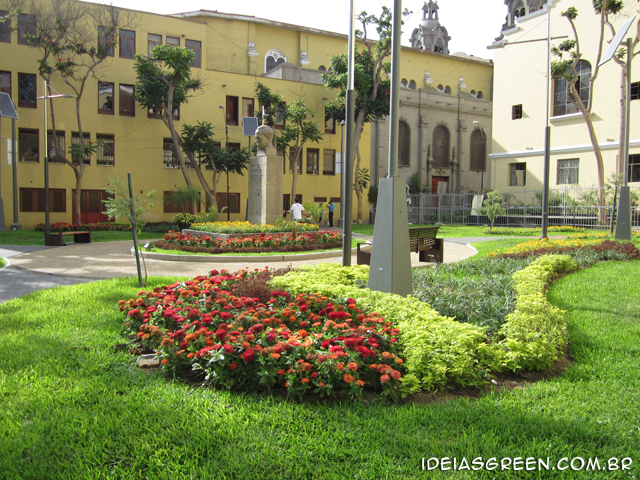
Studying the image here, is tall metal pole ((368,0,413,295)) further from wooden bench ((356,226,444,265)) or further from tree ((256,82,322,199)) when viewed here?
tree ((256,82,322,199))

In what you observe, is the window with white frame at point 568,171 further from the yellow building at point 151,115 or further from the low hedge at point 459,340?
the low hedge at point 459,340

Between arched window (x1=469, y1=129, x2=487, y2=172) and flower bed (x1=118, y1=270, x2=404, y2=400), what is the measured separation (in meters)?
45.0

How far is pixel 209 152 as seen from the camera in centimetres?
2969

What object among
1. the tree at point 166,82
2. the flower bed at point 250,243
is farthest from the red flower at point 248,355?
the tree at point 166,82

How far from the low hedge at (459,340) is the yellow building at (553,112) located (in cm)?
2579

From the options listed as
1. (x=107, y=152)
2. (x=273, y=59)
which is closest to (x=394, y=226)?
(x=107, y=152)

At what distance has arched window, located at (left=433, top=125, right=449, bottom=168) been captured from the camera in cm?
4494

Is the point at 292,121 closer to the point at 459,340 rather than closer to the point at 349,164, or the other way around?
the point at 349,164

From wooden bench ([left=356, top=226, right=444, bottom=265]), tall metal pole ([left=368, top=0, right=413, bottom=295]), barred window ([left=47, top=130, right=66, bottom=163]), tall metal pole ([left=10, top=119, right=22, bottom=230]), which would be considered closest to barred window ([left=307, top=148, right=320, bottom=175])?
barred window ([left=47, top=130, right=66, bottom=163])

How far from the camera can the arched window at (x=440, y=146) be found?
1769 inches

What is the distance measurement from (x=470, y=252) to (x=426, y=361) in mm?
12402

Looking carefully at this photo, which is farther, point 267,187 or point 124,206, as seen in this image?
point 267,187

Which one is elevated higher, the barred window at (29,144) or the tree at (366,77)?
the tree at (366,77)

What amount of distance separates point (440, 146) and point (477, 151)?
15.7 ft
